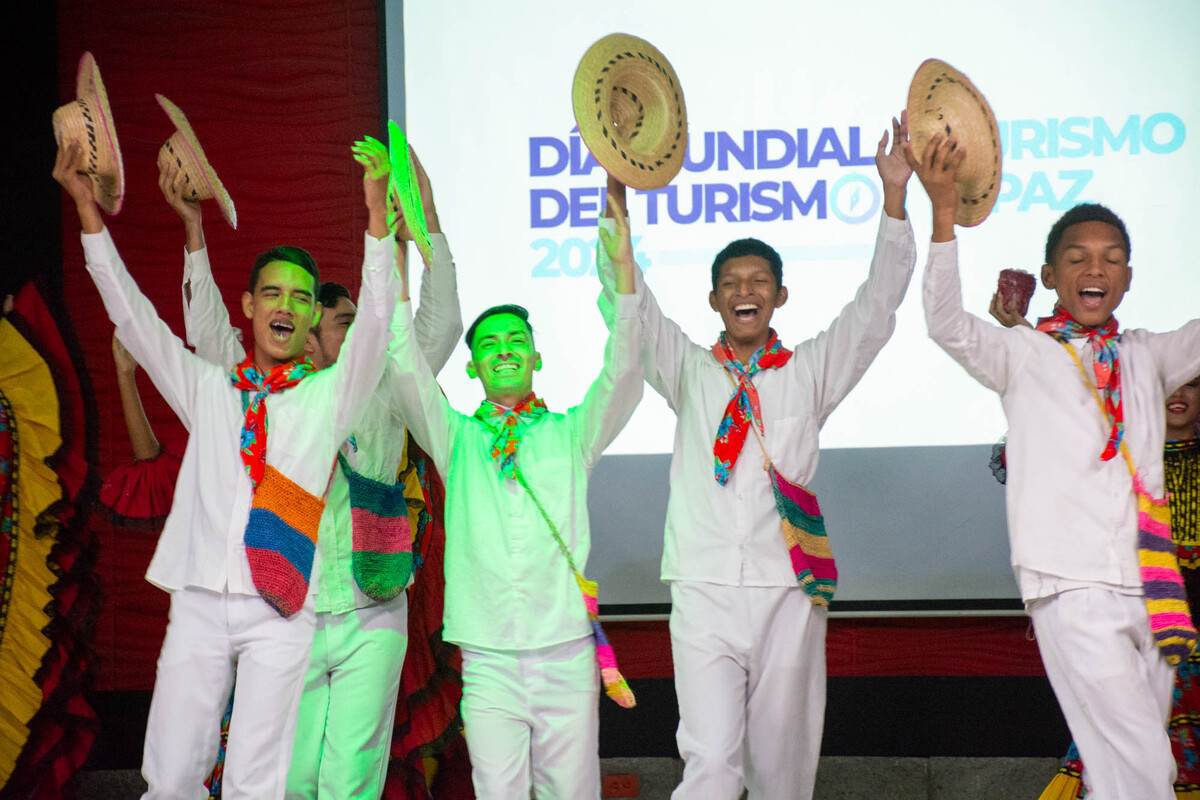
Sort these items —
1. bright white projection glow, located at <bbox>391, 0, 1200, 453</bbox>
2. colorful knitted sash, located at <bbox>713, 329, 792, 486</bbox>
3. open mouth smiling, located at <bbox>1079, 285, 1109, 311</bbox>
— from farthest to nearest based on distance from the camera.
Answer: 1. bright white projection glow, located at <bbox>391, 0, 1200, 453</bbox>
2. colorful knitted sash, located at <bbox>713, 329, 792, 486</bbox>
3. open mouth smiling, located at <bbox>1079, 285, 1109, 311</bbox>

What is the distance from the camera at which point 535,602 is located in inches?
142

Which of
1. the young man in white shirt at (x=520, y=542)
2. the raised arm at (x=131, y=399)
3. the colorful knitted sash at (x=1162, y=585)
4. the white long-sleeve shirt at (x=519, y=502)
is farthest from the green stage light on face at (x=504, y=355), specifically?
the colorful knitted sash at (x=1162, y=585)

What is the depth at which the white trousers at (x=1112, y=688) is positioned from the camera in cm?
327

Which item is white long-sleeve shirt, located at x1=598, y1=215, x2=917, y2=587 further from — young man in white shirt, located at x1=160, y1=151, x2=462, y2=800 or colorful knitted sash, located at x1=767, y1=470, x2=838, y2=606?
young man in white shirt, located at x1=160, y1=151, x2=462, y2=800

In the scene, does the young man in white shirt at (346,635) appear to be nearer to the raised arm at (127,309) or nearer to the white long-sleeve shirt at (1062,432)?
the raised arm at (127,309)

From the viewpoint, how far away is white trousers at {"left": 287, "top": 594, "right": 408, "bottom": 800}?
3768 mm

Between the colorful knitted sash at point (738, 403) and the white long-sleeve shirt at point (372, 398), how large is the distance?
2.85 feet

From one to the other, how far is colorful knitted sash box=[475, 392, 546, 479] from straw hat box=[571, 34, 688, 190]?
0.67 metres

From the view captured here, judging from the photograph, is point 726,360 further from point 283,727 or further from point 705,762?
point 283,727

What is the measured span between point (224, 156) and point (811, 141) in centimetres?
242

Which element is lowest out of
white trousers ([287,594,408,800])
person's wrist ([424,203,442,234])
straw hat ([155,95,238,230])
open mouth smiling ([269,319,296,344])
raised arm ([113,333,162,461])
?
white trousers ([287,594,408,800])

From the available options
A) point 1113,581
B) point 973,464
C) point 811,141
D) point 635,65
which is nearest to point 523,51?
point 811,141

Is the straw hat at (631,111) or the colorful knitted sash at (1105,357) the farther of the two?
the straw hat at (631,111)

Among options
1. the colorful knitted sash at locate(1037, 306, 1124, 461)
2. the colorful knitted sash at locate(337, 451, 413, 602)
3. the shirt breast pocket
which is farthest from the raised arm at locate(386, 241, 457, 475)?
the colorful knitted sash at locate(1037, 306, 1124, 461)
